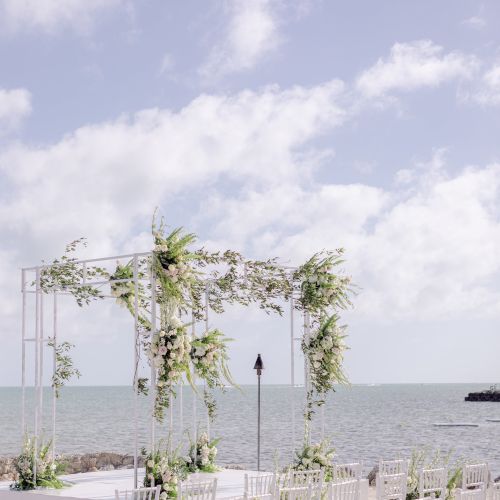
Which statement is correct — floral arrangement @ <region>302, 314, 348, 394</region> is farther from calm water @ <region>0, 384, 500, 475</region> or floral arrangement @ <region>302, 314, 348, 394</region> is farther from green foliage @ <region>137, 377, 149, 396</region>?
calm water @ <region>0, 384, 500, 475</region>

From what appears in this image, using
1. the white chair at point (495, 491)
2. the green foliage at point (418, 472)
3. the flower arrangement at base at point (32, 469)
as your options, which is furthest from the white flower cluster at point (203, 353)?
the white chair at point (495, 491)

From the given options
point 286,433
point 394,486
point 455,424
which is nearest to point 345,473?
point 394,486

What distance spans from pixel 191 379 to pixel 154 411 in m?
0.61

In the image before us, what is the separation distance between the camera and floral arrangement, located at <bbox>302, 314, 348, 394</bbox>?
40.5 ft

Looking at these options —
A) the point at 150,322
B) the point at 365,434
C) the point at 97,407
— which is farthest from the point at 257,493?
the point at 97,407

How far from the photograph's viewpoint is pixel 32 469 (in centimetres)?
1198

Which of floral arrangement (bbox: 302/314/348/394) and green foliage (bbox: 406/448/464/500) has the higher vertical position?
floral arrangement (bbox: 302/314/348/394)

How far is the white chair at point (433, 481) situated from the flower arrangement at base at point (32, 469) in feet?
15.6

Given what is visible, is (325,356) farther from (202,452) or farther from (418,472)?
(202,452)

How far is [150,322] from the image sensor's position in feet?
A: 35.8

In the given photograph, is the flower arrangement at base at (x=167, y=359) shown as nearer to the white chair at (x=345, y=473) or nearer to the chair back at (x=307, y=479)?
the chair back at (x=307, y=479)

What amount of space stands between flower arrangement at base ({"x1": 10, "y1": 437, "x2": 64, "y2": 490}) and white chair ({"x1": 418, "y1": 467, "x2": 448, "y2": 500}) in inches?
187

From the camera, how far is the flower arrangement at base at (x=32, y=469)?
1192cm

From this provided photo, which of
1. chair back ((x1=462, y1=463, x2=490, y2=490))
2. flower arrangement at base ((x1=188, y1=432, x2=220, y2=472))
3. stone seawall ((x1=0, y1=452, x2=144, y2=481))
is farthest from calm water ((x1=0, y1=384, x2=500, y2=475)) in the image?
chair back ((x1=462, y1=463, x2=490, y2=490))
